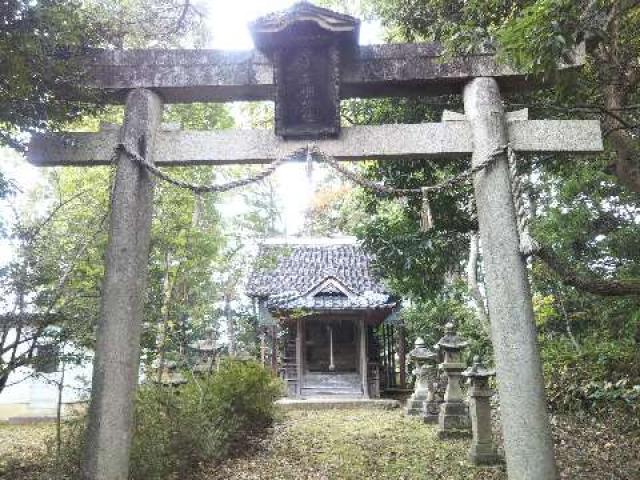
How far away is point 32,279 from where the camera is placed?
575 cm

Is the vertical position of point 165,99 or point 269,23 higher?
point 269,23

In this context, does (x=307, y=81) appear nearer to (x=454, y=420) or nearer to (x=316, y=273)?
(x=454, y=420)

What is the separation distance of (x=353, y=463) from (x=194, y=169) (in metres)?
5.92

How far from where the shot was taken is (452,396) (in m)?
9.57

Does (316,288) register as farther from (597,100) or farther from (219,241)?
(597,100)

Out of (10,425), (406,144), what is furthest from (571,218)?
(10,425)

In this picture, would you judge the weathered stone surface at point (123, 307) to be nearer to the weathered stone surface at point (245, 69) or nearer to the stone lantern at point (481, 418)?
the weathered stone surface at point (245, 69)

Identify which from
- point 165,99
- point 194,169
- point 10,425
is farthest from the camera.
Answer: point 10,425

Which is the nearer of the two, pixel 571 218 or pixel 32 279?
pixel 32 279

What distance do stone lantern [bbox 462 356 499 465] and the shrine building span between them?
24.9ft

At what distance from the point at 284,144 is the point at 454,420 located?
6.47 meters

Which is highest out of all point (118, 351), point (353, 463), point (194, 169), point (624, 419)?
point (194, 169)

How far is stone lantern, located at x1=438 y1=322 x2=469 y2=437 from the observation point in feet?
29.8

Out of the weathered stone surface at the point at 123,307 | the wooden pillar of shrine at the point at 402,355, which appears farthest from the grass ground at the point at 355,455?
the wooden pillar of shrine at the point at 402,355
